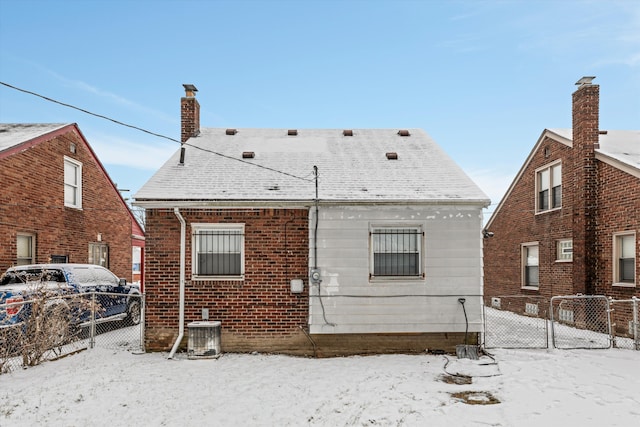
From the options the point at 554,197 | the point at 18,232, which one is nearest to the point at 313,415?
the point at 18,232

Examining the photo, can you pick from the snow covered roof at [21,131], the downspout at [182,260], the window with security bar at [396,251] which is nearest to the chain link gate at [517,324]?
the window with security bar at [396,251]

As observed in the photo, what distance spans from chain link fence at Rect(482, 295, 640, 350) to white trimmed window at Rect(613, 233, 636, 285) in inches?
26.3

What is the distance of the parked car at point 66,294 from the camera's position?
8320 millimetres

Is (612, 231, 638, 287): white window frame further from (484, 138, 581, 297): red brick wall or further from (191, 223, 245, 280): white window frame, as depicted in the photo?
(191, 223, 245, 280): white window frame

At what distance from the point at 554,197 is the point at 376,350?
9.17 meters

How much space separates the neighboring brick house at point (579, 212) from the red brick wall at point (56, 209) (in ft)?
42.5

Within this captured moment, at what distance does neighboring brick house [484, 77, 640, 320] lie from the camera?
37.1 ft

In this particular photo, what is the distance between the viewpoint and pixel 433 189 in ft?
31.5

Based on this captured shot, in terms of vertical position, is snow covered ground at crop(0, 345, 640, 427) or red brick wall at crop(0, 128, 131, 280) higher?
red brick wall at crop(0, 128, 131, 280)

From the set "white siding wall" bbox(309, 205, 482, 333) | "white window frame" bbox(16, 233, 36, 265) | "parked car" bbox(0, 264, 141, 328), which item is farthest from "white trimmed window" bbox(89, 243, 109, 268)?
"white siding wall" bbox(309, 205, 482, 333)

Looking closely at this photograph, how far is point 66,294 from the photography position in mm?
9562

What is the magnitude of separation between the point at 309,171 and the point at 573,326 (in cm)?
935

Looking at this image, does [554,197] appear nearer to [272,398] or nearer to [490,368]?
[490,368]

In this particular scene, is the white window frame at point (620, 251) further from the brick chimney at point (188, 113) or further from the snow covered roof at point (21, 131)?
the snow covered roof at point (21, 131)
